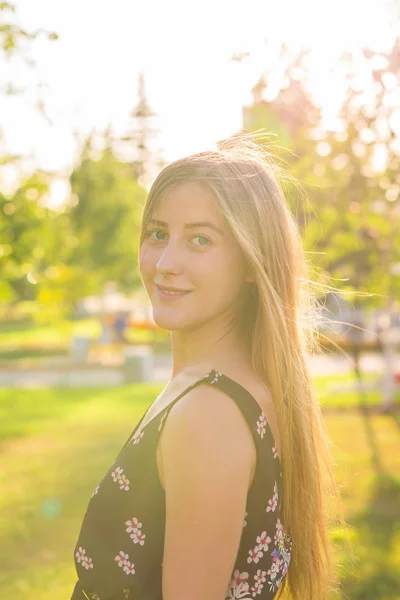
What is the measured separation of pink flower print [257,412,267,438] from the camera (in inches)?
67.3

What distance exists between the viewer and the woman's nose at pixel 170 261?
1.86 m

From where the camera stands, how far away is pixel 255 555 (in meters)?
1.77

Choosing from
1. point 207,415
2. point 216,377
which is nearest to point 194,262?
point 216,377

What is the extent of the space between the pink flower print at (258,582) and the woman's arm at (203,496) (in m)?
0.18

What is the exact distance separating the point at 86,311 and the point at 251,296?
53.9m

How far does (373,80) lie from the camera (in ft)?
23.5

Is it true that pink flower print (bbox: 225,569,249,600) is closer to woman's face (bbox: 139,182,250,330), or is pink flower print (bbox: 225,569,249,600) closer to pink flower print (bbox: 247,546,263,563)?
pink flower print (bbox: 247,546,263,563)

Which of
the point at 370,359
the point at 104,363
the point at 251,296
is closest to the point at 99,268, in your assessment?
the point at 104,363

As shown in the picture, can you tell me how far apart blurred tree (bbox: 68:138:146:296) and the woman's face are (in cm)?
2572

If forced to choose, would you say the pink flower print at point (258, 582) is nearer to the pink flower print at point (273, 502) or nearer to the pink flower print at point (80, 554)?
the pink flower print at point (273, 502)

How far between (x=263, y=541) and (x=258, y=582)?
0.11m

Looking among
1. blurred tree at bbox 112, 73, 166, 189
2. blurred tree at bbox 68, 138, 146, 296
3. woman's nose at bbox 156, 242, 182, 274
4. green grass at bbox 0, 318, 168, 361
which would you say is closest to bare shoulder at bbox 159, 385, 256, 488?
woman's nose at bbox 156, 242, 182, 274

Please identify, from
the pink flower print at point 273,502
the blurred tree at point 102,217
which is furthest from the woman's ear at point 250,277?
the blurred tree at point 102,217

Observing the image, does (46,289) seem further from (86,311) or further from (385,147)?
(86,311)
